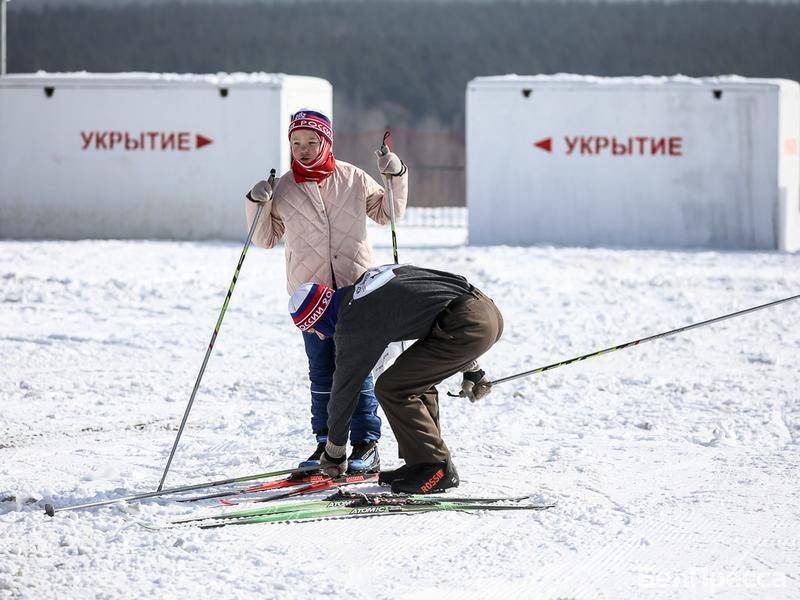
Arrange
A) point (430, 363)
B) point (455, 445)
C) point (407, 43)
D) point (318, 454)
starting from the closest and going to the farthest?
point (430, 363) < point (318, 454) < point (455, 445) < point (407, 43)

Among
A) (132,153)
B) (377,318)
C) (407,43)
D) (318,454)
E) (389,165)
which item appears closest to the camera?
(377,318)

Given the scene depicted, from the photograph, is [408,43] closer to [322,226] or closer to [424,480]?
[322,226]

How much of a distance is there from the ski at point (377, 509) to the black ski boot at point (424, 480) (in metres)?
0.14

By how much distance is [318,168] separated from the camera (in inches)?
215

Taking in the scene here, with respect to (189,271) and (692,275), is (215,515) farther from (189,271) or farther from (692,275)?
(692,275)

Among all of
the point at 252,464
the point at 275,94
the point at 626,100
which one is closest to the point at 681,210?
the point at 626,100

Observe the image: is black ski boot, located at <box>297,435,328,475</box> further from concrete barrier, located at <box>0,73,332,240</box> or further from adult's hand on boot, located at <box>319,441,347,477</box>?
concrete barrier, located at <box>0,73,332,240</box>

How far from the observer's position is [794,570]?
175 inches

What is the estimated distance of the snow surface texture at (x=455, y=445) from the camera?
4.39m

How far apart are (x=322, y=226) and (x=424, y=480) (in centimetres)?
118

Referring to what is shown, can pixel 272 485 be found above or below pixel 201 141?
below

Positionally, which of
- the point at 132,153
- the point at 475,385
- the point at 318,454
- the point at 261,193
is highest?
the point at 132,153

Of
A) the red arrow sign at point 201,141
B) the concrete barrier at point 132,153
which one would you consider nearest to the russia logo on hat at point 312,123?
the concrete barrier at point 132,153

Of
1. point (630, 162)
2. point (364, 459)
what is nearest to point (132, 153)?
point (630, 162)
